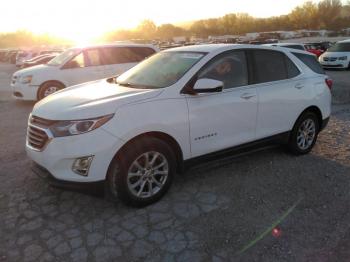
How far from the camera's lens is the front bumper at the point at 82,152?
140 inches

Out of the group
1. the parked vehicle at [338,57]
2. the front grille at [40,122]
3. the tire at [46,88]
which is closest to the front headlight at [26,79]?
the tire at [46,88]

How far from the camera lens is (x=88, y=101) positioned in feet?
12.8

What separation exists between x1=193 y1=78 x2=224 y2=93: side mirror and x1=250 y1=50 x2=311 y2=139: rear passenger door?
2.94 feet

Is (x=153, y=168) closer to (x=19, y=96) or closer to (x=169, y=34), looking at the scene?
(x=19, y=96)

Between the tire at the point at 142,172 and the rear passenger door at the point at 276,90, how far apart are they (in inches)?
→ 58.7

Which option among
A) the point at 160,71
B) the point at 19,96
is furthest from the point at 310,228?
the point at 19,96

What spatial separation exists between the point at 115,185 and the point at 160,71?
1.61m

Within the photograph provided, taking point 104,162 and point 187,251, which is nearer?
point 187,251

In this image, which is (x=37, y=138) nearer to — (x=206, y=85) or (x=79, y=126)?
(x=79, y=126)

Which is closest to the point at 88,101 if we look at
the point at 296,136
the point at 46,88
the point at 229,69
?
the point at 229,69

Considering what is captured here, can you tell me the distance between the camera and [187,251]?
328 centimetres

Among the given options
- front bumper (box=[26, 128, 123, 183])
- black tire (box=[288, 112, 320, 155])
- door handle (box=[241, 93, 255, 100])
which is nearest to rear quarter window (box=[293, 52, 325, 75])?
black tire (box=[288, 112, 320, 155])

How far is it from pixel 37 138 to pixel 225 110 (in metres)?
2.12

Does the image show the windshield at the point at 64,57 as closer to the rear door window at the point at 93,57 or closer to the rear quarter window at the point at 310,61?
the rear door window at the point at 93,57
